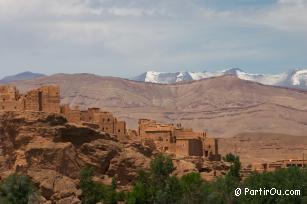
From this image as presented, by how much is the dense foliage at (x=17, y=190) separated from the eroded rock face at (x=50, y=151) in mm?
2345

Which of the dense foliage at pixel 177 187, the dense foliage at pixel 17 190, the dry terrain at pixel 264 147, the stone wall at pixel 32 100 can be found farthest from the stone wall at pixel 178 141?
the dry terrain at pixel 264 147

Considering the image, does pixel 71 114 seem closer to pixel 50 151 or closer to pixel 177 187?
pixel 50 151

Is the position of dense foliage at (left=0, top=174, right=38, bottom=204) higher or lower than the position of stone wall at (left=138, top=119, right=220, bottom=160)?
lower

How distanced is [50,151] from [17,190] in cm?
467

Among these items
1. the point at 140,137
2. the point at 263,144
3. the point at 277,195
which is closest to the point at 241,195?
the point at 277,195

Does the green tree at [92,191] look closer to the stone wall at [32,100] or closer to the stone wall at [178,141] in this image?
the stone wall at [32,100]

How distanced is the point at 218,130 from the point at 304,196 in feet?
379

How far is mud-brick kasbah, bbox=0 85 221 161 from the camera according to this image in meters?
56.3

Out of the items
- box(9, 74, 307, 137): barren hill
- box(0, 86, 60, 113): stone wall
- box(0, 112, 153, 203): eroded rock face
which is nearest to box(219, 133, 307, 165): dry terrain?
box(9, 74, 307, 137): barren hill

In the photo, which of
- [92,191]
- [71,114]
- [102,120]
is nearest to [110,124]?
[102,120]

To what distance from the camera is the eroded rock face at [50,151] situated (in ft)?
176

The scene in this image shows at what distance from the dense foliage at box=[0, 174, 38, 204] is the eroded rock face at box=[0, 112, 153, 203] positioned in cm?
235

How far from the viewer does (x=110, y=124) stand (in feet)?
205

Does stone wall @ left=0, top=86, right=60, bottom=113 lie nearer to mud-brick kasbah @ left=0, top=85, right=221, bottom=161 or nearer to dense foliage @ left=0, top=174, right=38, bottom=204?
mud-brick kasbah @ left=0, top=85, right=221, bottom=161
